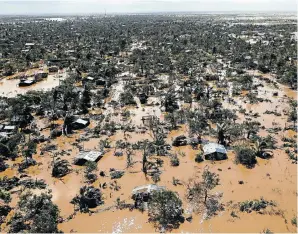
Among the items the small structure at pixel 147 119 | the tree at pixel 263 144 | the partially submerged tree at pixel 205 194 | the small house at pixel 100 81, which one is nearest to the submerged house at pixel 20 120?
the small structure at pixel 147 119

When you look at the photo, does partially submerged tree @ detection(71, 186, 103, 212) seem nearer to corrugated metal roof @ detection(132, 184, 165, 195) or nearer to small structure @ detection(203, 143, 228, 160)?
corrugated metal roof @ detection(132, 184, 165, 195)

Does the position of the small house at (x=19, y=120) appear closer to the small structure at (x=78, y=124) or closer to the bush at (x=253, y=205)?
the small structure at (x=78, y=124)

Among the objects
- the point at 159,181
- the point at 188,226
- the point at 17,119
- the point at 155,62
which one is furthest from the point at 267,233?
the point at 155,62

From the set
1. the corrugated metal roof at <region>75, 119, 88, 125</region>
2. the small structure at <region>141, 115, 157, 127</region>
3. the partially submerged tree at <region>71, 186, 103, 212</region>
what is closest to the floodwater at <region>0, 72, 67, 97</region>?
the corrugated metal roof at <region>75, 119, 88, 125</region>

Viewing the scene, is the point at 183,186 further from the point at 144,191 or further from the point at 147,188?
the point at 144,191

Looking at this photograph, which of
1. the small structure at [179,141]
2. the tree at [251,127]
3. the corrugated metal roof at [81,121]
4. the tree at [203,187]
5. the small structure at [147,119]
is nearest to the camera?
the tree at [203,187]

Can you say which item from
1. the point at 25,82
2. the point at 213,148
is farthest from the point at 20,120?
the point at 213,148

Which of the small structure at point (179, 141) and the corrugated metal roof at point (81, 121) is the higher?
the corrugated metal roof at point (81, 121)

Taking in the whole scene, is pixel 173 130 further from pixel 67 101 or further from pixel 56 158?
pixel 67 101
